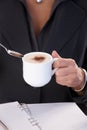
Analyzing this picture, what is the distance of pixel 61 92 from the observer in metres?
1.18

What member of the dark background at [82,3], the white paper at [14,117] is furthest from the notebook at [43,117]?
the dark background at [82,3]

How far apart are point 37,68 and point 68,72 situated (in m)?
0.12

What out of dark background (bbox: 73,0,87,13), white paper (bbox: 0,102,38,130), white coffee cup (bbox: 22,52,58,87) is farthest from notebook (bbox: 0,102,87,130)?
dark background (bbox: 73,0,87,13)

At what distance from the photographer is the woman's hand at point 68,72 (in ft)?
3.08

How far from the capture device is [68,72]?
3.18 feet

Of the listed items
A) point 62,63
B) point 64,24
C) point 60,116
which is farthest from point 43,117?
point 64,24

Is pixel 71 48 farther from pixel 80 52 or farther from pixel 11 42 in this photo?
pixel 11 42

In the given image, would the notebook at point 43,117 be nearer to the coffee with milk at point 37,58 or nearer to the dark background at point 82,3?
the coffee with milk at point 37,58

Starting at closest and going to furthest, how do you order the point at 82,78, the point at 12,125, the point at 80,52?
the point at 12,125
the point at 82,78
the point at 80,52

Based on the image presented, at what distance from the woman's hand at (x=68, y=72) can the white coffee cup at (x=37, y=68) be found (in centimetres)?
2

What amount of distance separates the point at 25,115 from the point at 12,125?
59 mm

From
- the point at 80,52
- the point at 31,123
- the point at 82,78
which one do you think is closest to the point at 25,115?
the point at 31,123

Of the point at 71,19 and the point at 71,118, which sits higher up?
the point at 71,19

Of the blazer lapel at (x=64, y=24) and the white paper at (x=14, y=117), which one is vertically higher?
the blazer lapel at (x=64, y=24)
